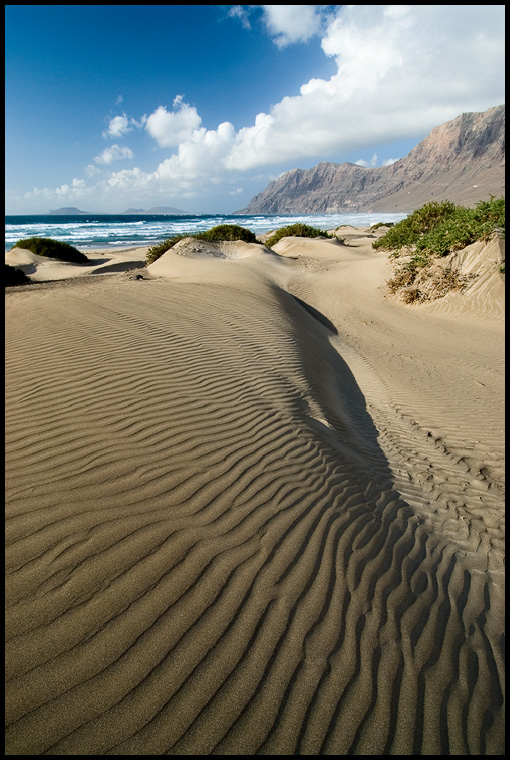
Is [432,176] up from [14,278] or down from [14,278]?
up

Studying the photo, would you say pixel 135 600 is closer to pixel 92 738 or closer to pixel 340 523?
pixel 92 738

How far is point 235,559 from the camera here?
2424 millimetres

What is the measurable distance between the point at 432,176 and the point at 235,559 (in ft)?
546

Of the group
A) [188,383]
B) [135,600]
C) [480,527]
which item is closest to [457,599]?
[480,527]

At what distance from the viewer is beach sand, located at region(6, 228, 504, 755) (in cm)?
170

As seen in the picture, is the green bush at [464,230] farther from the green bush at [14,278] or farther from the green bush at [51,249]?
the green bush at [51,249]

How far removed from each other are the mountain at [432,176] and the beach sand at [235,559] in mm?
97085

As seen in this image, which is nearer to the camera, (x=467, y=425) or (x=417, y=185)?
(x=467, y=425)

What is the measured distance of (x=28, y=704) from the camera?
160cm

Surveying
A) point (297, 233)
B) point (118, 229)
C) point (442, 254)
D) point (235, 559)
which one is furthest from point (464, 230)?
point (118, 229)

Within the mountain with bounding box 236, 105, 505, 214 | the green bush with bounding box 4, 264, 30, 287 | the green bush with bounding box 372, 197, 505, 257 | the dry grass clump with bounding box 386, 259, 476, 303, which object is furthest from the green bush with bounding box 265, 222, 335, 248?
the mountain with bounding box 236, 105, 505, 214

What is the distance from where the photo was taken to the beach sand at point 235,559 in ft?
5.58

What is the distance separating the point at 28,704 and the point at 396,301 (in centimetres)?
1380

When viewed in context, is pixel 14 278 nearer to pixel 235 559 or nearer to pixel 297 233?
pixel 235 559
